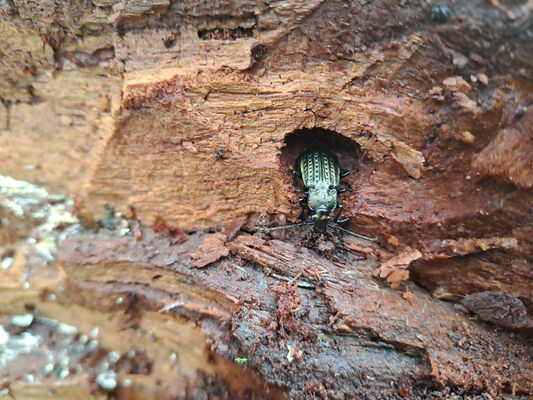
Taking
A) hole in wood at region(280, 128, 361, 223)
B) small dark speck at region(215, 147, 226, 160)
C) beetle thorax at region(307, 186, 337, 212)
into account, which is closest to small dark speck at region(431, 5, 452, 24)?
hole in wood at region(280, 128, 361, 223)

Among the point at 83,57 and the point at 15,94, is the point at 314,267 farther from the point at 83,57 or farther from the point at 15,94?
the point at 15,94

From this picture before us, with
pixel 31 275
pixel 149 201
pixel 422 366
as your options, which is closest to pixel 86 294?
pixel 31 275

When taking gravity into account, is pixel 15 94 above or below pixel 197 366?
above

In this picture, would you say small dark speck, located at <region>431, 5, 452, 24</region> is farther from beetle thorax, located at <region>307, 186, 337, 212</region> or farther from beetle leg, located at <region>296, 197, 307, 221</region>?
beetle leg, located at <region>296, 197, 307, 221</region>

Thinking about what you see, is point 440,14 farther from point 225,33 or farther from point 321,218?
point 321,218

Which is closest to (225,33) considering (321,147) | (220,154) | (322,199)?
(220,154)

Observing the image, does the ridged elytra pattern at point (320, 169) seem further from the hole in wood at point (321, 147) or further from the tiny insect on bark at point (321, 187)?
the hole in wood at point (321, 147)

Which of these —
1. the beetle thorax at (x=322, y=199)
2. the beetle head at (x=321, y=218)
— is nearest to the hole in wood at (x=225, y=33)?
the beetle thorax at (x=322, y=199)
